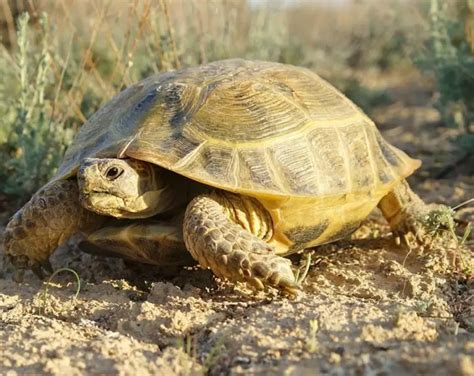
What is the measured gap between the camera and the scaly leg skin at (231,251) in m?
2.79

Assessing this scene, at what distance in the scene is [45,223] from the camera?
134 inches

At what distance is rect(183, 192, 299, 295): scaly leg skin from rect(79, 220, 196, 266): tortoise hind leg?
18 centimetres

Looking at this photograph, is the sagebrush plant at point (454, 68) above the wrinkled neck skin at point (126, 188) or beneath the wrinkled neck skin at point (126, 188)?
beneath

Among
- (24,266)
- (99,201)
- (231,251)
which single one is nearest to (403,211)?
(231,251)

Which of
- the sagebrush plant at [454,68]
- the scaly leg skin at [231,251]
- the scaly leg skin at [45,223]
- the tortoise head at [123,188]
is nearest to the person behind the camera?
the scaly leg skin at [231,251]

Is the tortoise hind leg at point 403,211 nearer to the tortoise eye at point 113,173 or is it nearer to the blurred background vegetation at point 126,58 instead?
the blurred background vegetation at point 126,58

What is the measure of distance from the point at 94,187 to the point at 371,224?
6.79 feet

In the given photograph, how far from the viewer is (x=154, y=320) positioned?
110 inches

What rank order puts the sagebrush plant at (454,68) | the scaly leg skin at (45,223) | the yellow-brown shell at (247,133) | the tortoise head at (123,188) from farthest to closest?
1. the sagebrush plant at (454,68)
2. the scaly leg skin at (45,223)
3. the yellow-brown shell at (247,133)
4. the tortoise head at (123,188)

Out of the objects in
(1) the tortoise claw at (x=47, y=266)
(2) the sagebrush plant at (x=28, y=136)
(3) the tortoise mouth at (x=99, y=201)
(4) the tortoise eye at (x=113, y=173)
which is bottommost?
(1) the tortoise claw at (x=47, y=266)

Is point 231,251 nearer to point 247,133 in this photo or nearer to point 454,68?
point 247,133

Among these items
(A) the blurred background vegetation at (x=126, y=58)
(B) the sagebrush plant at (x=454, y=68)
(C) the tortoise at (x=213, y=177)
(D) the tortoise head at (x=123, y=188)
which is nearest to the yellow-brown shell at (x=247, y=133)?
(C) the tortoise at (x=213, y=177)

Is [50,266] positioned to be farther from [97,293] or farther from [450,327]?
[450,327]

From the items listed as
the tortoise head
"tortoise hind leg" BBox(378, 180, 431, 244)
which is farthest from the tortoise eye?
"tortoise hind leg" BBox(378, 180, 431, 244)
